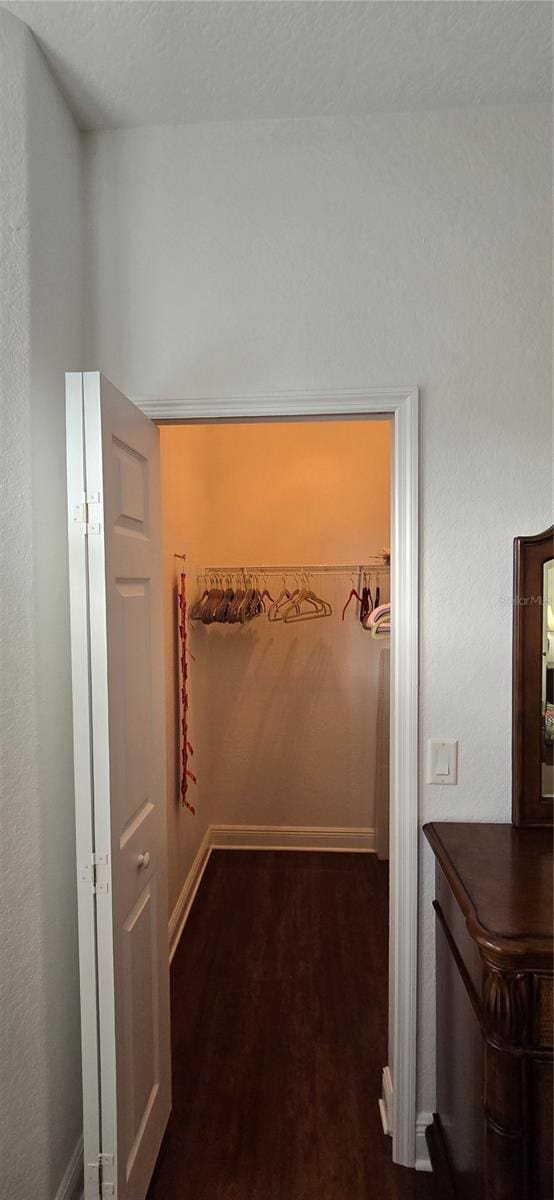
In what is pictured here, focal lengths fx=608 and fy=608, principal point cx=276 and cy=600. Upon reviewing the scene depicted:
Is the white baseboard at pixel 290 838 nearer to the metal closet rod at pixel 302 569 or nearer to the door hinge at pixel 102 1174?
the metal closet rod at pixel 302 569

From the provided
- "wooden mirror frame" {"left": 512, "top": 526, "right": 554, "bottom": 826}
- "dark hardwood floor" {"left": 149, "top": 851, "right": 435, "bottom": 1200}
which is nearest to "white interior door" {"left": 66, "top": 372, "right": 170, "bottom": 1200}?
"dark hardwood floor" {"left": 149, "top": 851, "right": 435, "bottom": 1200}

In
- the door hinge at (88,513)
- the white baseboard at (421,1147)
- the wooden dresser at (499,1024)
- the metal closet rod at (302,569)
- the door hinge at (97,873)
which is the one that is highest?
the door hinge at (88,513)

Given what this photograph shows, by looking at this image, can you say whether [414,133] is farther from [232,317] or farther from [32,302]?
[32,302]

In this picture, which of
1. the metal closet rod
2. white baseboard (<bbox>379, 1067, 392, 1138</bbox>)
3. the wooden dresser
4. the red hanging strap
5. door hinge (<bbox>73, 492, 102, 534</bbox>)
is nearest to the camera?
the wooden dresser

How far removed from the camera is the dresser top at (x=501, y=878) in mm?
1190

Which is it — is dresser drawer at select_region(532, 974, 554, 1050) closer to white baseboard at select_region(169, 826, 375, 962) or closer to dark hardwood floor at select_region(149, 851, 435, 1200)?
dark hardwood floor at select_region(149, 851, 435, 1200)

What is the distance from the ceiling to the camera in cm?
139

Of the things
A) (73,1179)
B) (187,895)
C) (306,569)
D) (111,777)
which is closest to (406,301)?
(111,777)

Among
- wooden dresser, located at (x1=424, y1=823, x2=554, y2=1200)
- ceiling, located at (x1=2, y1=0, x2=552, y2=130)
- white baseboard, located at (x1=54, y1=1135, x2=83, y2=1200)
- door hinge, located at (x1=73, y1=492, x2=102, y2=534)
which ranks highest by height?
ceiling, located at (x1=2, y1=0, x2=552, y2=130)

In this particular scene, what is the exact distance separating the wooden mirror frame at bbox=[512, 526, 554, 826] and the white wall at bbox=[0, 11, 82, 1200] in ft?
4.09

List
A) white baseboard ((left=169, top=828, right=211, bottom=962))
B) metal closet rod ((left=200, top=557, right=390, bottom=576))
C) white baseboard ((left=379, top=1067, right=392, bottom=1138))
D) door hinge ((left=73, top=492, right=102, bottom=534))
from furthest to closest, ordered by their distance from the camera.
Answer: metal closet rod ((left=200, top=557, right=390, bottom=576)), white baseboard ((left=169, top=828, right=211, bottom=962)), white baseboard ((left=379, top=1067, right=392, bottom=1138)), door hinge ((left=73, top=492, right=102, bottom=534))

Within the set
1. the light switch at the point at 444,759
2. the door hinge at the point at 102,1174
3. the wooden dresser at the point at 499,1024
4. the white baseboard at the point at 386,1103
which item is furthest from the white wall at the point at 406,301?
the door hinge at the point at 102,1174

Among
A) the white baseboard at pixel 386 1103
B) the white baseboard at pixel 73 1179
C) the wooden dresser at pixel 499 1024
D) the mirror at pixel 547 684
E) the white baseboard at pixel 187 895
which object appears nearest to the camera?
the wooden dresser at pixel 499 1024

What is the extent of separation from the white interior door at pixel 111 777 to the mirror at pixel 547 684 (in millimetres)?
1118
